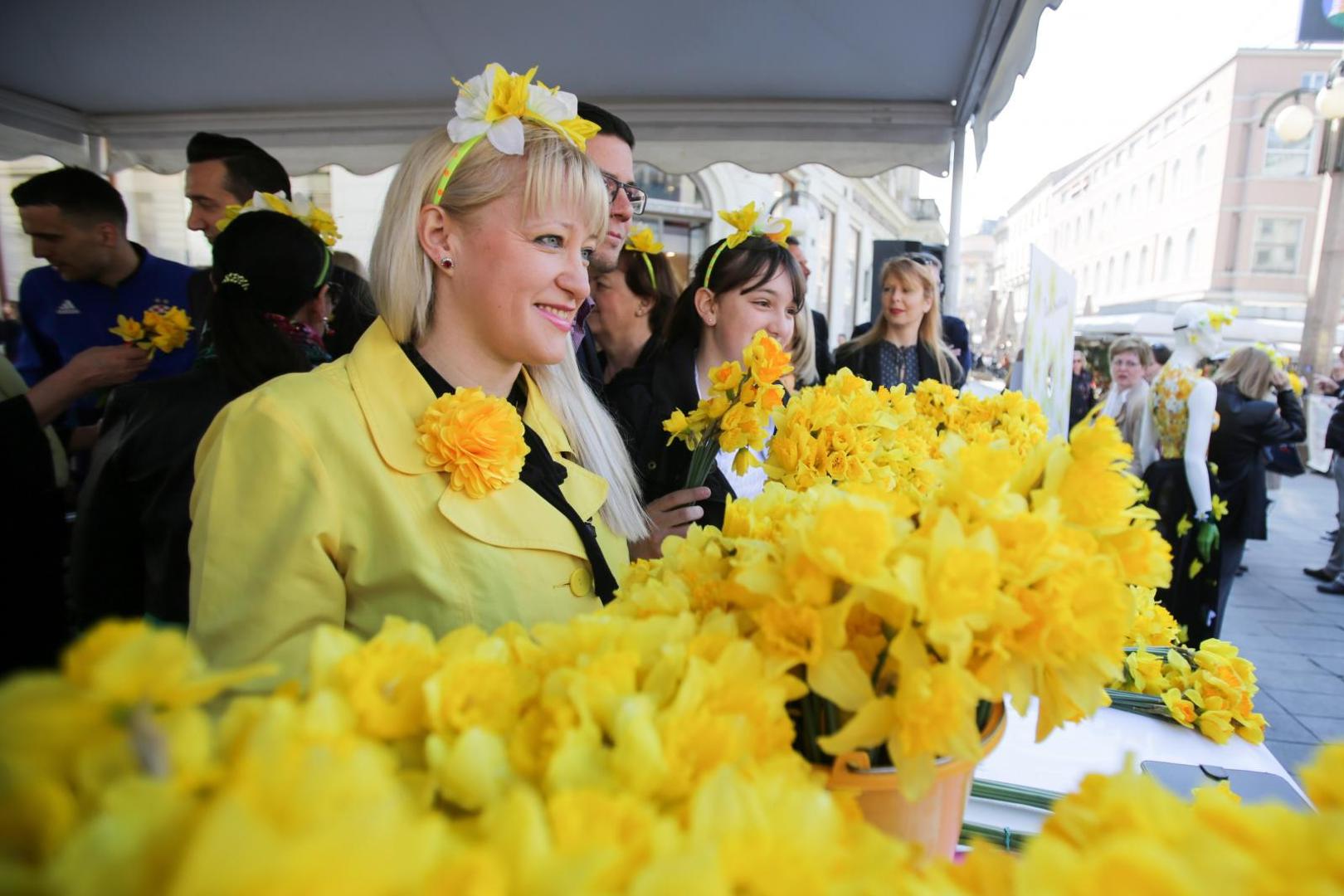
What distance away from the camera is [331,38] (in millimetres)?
4105

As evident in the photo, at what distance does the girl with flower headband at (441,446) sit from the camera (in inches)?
46.2

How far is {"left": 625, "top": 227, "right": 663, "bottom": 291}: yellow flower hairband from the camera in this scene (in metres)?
3.44

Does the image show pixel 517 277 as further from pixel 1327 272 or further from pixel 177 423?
pixel 1327 272

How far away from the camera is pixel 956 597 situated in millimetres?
626

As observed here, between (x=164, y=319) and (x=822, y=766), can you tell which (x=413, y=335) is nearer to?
(x=822, y=766)

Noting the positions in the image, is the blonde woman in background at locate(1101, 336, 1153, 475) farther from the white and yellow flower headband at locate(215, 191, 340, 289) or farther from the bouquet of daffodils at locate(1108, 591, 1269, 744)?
the white and yellow flower headband at locate(215, 191, 340, 289)

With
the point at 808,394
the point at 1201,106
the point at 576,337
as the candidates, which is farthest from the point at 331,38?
the point at 1201,106

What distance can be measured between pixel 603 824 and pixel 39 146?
250 inches

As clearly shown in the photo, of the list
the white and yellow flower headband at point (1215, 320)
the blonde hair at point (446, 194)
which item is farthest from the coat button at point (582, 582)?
the white and yellow flower headband at point (1215, 320)

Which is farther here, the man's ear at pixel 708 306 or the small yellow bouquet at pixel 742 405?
the man's ear at pixel 708 306

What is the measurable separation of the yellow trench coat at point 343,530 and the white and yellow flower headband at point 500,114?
47cm

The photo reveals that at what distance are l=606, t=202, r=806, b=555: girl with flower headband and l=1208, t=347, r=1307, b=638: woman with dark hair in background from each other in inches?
170

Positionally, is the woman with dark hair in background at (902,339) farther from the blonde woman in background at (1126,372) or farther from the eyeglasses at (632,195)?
the blonde woman in background at (1126,372)

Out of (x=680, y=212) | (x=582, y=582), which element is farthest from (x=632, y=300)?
(x=680, y=212)
